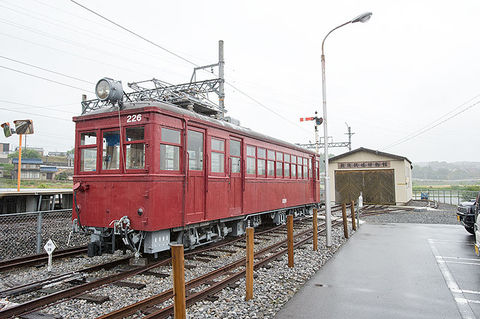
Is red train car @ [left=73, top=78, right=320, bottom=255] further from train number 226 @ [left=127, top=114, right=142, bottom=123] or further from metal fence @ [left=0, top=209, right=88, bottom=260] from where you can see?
metal fence @ [left=0, top=209, right=88, bottom=260]


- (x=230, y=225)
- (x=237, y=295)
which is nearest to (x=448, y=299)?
(x=237, y=295)

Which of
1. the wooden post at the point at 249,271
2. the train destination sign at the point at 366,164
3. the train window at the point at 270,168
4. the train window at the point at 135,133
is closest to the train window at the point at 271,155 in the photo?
the train window at the point at 270,168

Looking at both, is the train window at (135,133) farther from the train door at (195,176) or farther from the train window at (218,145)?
the train window at (218,145)

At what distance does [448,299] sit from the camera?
15.8ft

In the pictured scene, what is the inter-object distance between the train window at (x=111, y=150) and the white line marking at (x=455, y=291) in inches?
246

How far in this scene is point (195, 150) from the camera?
7.16 m

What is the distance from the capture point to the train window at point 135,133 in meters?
6.28

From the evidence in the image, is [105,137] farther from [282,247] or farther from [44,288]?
[282,247]

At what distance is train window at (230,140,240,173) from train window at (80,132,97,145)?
132 inches

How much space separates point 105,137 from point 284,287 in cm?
465

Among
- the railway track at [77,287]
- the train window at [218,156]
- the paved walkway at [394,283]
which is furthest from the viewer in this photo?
the train window at [218,156]

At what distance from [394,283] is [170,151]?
4830 mm

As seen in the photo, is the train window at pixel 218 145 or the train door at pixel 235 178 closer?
the train window at pixel 218 145

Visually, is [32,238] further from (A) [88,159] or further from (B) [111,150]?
(B) [111,150]
